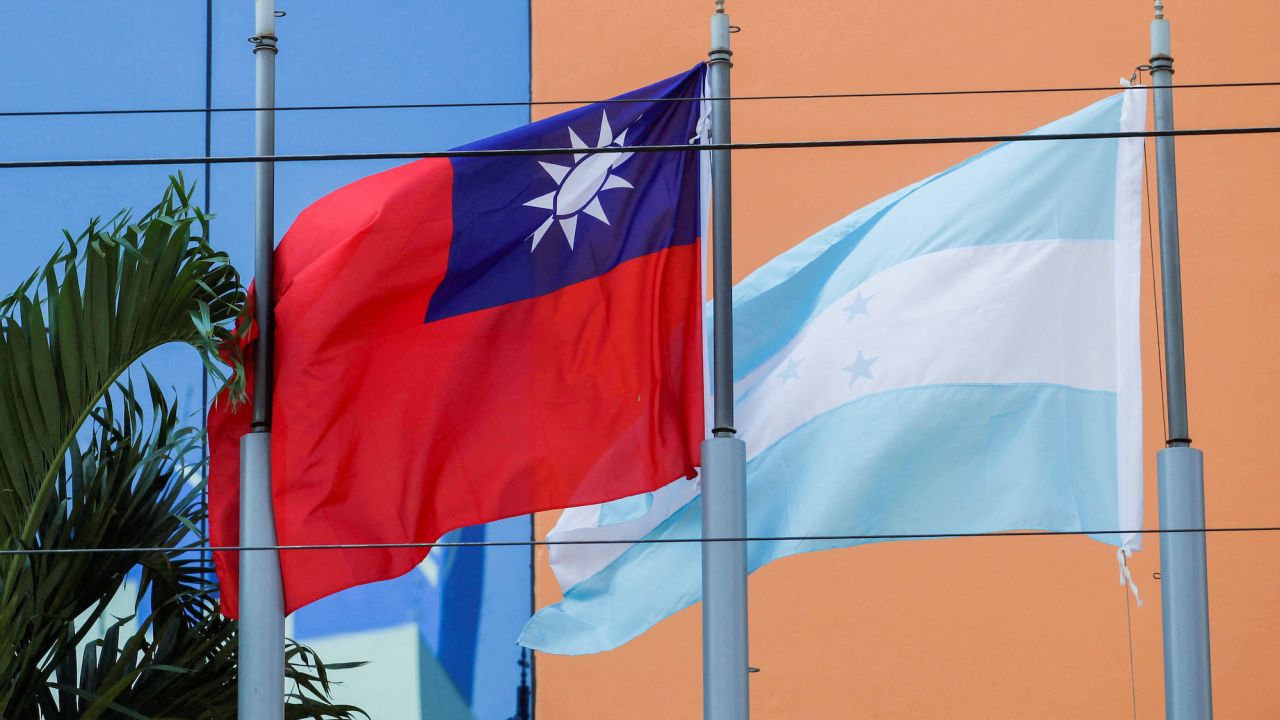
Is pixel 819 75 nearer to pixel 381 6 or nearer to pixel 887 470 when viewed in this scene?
pixel 381 6

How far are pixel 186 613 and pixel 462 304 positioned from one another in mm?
1927

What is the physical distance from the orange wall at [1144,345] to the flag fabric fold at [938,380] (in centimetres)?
144

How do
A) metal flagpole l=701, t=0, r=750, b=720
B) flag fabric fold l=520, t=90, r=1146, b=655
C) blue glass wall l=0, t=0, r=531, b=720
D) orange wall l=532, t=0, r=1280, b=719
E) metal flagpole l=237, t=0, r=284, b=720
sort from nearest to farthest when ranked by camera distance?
metal flagpole l=237, t=0, r=284, b=720, metal flagpole l=701, t=0, r=750, b=720, flag fabric fold l=520, t=90, r=1146, b=655, orange wall l=532, t=0, r=1280, b=719, blue glass wall l=0, t=0, r=531, b=720

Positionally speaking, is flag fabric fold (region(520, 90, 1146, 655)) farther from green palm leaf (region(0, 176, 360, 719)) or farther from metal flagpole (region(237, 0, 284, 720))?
green palm leaf (region(0, 176, 360, 719))

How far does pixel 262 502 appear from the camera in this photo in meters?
6.42

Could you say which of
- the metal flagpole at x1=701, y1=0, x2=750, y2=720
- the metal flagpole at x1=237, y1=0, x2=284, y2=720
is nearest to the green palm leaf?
the metal flagpole at x1=237, y1=0, x2=284, y2=720

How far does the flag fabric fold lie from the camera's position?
260 inches

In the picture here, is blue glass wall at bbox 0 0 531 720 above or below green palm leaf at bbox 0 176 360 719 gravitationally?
above

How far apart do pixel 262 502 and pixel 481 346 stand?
101cm

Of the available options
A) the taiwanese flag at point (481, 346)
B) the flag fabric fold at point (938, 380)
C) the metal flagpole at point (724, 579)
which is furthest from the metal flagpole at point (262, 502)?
the metal flagpole at point (724, 579)

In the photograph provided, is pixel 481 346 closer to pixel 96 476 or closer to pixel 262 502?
pixel 262 502

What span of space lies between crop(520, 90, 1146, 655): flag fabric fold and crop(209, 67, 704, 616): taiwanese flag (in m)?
0.50

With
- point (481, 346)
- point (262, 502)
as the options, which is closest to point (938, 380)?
point (481, 346)

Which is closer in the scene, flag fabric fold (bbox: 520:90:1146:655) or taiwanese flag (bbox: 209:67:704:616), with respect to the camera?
taiwanese flag (bbox: 209:67:704:616)
